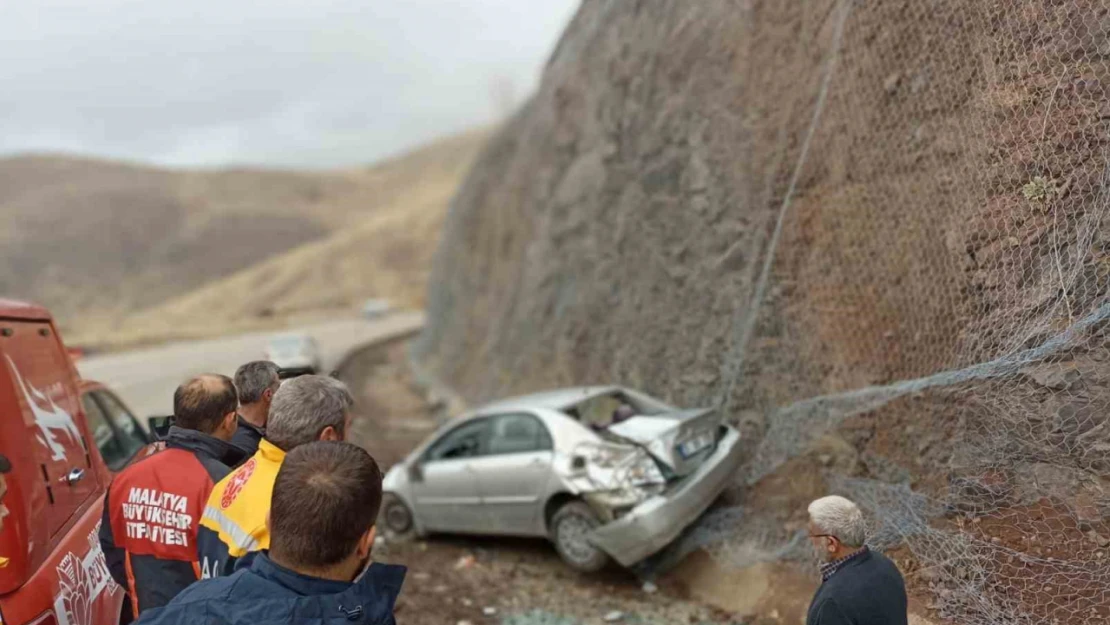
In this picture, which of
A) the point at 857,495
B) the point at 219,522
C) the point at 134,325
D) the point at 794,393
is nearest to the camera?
the point at 219,522

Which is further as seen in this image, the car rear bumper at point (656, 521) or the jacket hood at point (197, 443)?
the car rear bumper at point (656, 521)

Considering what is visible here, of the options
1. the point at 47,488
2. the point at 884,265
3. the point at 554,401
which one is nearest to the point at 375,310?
the point at 554,401

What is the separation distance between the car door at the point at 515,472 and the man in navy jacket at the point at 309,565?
4.72 meters

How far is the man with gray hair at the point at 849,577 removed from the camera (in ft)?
9.87

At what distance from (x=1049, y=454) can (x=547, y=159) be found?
10.8 metres

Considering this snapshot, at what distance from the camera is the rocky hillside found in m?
4.62

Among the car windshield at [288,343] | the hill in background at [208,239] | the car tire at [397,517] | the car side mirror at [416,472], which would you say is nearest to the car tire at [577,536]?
the car side mirror at [416,472]

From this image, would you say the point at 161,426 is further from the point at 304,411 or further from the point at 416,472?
the point at 416,472

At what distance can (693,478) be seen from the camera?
632 cm

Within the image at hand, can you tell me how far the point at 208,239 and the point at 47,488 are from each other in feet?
369

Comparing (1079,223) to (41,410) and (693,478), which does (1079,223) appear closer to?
(693,478)

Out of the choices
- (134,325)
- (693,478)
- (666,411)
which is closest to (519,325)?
(666,411)

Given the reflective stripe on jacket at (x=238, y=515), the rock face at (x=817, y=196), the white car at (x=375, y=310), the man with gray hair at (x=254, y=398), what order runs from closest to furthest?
the reflective stripe on jacket at (x=238, y=515) < the man with gray hair at (x=254, y=398) < the rock face at (x=817, y=196) < the white car at (x=375, y=310)

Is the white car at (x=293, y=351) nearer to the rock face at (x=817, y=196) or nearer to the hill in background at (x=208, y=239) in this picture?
the rock face at (x=817, y=196)
